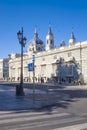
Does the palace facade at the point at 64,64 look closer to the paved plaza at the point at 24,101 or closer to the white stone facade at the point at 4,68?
the paved plaza at the point at 24,101

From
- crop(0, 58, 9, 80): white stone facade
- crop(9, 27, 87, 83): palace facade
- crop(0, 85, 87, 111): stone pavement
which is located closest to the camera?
crop(0, 85, 87, 111): stone pavement

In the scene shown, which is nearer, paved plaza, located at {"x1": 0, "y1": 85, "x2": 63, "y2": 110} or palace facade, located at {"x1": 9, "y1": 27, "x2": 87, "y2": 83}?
paved plaza, located at {"x1": 0, "y1": 85, "x2": 63, "y2": 110}

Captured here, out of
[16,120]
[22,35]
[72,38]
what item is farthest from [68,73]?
[16,120]

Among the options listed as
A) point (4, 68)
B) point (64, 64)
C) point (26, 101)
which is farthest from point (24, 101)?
point (4, 68)

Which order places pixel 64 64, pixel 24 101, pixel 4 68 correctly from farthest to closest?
1. pixel 4 68
2. pixel 64 64
3. pixel 24 101

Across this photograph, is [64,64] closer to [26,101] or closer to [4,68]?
[26,101]

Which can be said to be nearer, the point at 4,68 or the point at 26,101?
the point at 26,101

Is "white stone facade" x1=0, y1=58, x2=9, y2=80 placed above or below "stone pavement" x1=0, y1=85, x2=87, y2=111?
above

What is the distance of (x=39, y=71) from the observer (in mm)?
82938

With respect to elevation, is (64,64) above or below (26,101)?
above

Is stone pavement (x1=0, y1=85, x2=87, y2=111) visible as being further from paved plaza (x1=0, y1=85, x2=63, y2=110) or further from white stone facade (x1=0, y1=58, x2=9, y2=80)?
white stone facade (x1=0, y1=58, x2=9, y2=80)

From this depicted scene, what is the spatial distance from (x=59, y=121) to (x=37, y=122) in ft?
2.84

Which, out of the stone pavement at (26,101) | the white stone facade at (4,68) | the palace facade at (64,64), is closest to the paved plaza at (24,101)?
the stone pavement at (26,101)

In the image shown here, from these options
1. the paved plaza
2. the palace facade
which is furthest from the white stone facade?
the paved plaza
